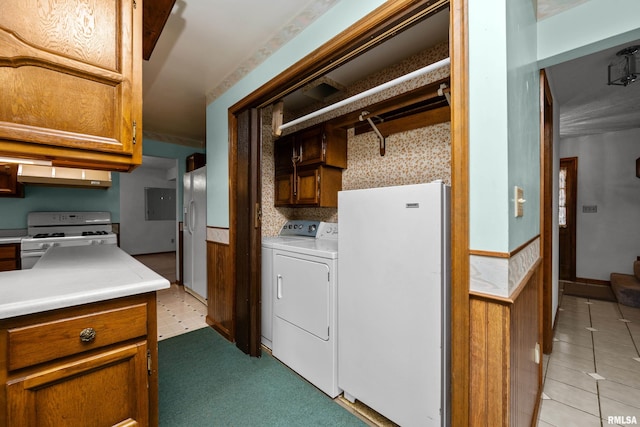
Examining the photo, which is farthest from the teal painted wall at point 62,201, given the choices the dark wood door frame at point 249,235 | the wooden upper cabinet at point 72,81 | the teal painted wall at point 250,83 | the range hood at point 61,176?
the wooden upper cabinet at point 72,81

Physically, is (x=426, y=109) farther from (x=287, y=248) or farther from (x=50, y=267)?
(x=50, y=267)

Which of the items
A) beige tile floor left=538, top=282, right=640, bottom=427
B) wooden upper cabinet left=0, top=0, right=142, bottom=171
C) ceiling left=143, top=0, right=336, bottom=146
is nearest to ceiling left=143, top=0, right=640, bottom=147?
ceiling left=143, top=0, right=336, bottom=146

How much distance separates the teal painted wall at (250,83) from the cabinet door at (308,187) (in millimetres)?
698

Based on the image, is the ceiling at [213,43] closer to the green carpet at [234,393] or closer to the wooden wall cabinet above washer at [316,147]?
the wooden wall cabinet above washer at [316,147]

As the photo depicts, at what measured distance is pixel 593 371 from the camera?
6.99 feet

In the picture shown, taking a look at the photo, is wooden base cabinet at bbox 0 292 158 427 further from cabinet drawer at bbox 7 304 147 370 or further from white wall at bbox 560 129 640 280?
white wall at bbox 560 129 640 280

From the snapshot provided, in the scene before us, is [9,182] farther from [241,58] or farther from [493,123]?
[493,123]

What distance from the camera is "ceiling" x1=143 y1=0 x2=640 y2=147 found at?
1771 mm

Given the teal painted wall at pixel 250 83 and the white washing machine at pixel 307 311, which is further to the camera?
the white washing machine at pixel 307 311

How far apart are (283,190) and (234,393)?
184 centimetres

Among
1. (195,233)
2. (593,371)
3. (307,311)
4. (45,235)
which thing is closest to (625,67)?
(593,371)

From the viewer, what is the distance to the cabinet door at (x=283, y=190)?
9.33 ft

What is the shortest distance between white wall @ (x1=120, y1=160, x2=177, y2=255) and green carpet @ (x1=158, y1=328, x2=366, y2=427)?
6.17 meters

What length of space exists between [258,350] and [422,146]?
7.08 ft
